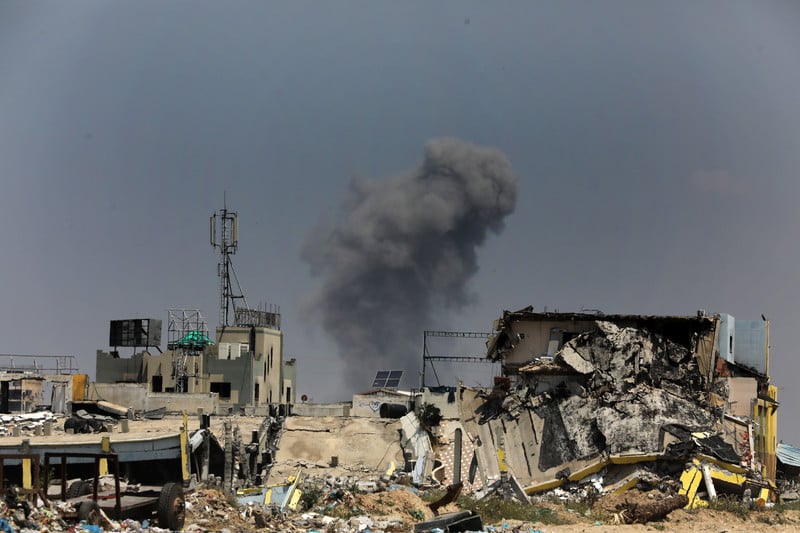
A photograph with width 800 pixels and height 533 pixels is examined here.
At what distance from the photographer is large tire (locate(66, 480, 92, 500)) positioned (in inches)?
997

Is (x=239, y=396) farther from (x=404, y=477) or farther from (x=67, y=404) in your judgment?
(x=404, y=477)

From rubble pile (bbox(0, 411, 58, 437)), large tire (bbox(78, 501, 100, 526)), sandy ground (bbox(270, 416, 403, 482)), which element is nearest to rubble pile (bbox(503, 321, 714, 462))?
sandy ground (bbox(270, 416, 403, 482))

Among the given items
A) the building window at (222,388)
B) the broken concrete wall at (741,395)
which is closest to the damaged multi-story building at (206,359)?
the building window at (222,388)

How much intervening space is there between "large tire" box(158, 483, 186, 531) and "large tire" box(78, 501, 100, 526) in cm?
170

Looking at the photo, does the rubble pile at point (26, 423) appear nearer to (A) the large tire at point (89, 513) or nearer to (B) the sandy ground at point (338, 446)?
(B) the sandy ground at point (338, 446)

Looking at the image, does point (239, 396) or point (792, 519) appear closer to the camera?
point (792, 519)

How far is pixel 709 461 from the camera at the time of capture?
107ft

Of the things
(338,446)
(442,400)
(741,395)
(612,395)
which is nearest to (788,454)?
(741,395)

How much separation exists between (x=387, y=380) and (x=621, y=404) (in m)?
21.1

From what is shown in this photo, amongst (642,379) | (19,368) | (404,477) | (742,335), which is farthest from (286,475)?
(19,368)

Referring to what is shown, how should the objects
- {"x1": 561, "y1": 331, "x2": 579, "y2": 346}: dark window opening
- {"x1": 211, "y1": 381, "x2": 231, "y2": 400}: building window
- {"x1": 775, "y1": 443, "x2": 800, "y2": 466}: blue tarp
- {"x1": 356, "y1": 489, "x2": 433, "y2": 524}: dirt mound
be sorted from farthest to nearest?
{"x1": 211, "y1": 381, "x2": 231, "y2": 400}: building window < {"x1": 775, "y1": 443, "x2": 800, "y2": 466}: blue tarp < {"x1": 561, "y1": 331, "x2": 579, "y2": 346}: dark window opening < {"x1": 356, "y1": 489, "x2": 433, "y2": 524}: dirt mound

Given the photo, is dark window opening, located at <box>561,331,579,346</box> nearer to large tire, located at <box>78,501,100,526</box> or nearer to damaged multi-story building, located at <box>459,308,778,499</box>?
damaged multi-story building, located at <box>459,308,778,499</box>

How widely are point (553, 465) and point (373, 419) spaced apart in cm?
889

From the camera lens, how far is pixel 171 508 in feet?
74.6
